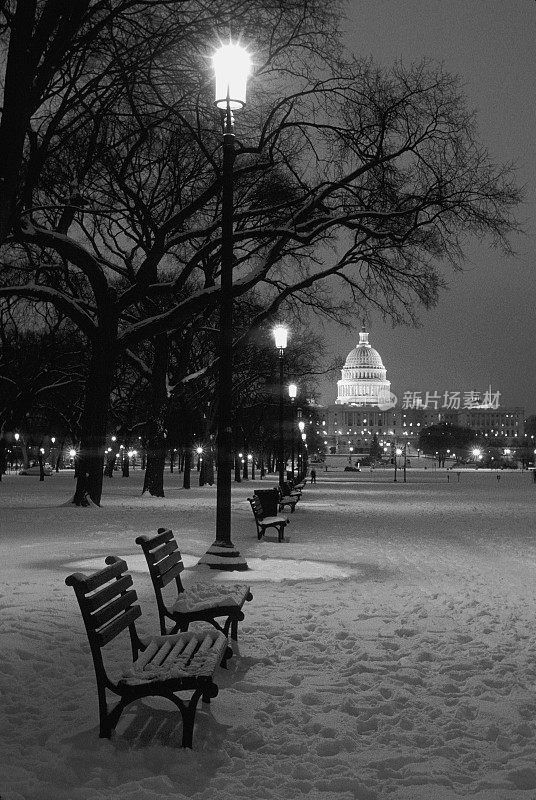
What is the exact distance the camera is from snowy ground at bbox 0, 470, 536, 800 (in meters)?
4.93

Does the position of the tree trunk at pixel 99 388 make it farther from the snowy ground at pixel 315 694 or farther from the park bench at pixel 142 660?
the park bench at pixel 142 660

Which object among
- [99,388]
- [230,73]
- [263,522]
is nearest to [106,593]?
[230,73]

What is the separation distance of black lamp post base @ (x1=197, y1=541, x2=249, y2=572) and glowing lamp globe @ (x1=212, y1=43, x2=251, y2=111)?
615 centimetres

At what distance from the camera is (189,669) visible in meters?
5.62

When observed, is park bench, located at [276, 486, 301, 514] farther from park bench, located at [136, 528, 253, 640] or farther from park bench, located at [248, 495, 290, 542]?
park bench, located at [136, 528, 253, 640]

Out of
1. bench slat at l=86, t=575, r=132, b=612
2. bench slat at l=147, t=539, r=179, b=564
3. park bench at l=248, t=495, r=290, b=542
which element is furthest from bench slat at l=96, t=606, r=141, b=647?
park bench at l=248, t=495, r=290, b=542

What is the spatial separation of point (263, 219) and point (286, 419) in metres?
41.7

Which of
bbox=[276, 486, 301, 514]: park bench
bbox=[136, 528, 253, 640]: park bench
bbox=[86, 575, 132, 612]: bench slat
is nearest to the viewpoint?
bbox=[86, 575, 132, 612]: bench slat

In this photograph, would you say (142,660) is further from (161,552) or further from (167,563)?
(167,563)

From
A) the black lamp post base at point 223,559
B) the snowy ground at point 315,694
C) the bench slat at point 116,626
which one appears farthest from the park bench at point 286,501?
the bench slat at point 116,626

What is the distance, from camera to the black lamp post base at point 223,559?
41.4ft

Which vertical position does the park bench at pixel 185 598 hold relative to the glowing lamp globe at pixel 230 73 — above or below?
below

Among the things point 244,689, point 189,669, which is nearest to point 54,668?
point 244,689

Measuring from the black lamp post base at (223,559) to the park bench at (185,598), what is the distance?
367 centimetres
